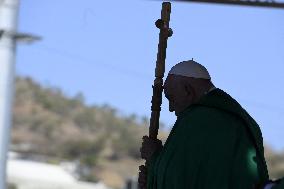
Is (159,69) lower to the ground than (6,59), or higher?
lower

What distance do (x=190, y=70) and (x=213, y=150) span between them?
587mm

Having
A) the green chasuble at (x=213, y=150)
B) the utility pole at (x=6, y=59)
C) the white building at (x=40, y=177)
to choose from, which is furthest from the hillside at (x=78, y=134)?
the green chasuble at (x=213, y=150)

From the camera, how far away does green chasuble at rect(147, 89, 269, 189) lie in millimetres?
4172

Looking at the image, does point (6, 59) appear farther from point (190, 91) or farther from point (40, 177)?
point (40, 177)

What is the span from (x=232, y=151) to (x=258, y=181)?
0.68 feet

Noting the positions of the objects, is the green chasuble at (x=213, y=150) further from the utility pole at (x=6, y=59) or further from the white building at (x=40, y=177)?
the white building at (x=40, y=177)

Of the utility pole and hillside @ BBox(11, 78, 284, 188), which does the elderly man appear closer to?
the utility pole

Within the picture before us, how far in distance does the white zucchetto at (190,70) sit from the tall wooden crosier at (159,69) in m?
0.28

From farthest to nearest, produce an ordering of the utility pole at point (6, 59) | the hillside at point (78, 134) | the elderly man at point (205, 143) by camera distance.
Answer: the hillside at point (78, 134) < the utility pole at point (6, 59) < the elderly man at point (205, 143)

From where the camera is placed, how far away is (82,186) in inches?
1153

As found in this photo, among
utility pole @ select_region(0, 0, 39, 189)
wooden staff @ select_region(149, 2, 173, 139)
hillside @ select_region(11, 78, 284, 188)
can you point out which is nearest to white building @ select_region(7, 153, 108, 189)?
hillside @ select_region(11, 78, 284, 188)

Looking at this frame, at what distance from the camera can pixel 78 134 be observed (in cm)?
4225

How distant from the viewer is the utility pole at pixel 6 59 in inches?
309

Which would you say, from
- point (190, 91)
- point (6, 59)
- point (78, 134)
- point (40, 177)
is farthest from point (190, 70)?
point (78, 134)
